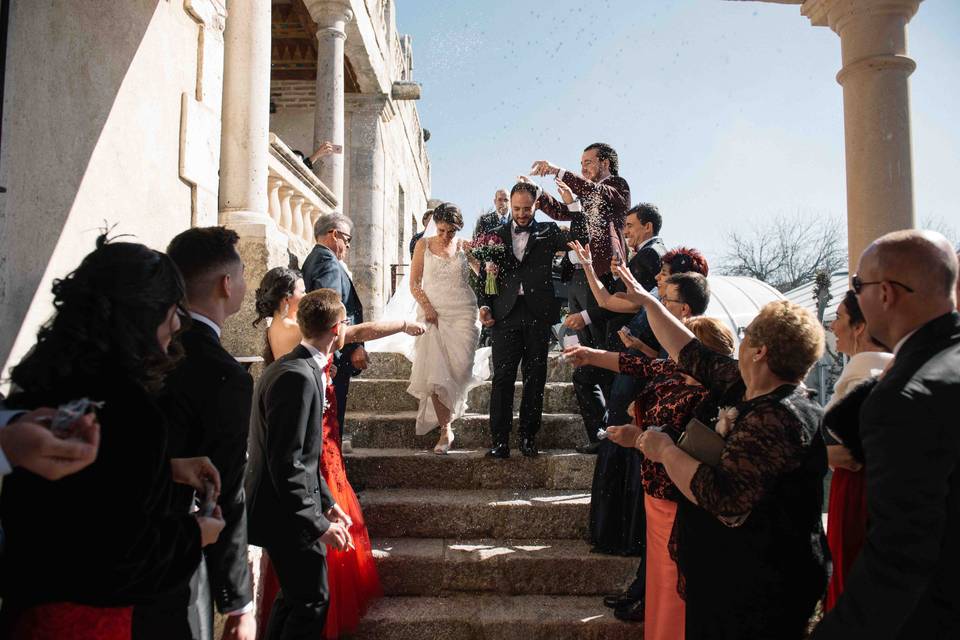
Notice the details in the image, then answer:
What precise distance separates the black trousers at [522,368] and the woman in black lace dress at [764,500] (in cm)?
270

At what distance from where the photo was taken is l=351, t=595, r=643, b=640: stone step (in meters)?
3.65

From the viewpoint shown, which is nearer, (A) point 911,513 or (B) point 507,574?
(A) point 911,513

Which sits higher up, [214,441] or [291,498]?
[214,441]

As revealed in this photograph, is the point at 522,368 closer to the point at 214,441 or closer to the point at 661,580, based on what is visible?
the point at 661,580

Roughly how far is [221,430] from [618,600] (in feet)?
9.19

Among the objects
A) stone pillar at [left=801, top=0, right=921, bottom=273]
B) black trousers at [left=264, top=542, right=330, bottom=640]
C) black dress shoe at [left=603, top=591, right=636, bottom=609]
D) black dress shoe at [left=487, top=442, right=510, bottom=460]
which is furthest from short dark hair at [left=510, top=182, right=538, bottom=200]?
black trousers at [left=264, top=542, right=330, bottom=640]

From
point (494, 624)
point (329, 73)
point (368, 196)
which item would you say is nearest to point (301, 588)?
point (494, 624)

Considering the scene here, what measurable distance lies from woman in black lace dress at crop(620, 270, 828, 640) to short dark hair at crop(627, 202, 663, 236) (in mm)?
2513

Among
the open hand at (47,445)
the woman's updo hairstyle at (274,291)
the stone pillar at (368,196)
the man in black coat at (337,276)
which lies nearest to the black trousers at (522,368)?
the man in black coat at (337,276)

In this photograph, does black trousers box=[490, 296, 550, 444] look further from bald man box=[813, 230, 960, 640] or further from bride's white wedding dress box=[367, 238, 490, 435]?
bald man box=[813, 230, 960, 640]

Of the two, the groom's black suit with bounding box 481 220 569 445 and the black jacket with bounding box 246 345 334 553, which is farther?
the groom's black suit with bounding box 481 220 569 445

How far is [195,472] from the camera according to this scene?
Result: 1.67 meters

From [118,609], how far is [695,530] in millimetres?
1741

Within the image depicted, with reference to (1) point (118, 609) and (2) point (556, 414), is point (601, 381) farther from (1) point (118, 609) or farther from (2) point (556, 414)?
(1) point (118, 609)
